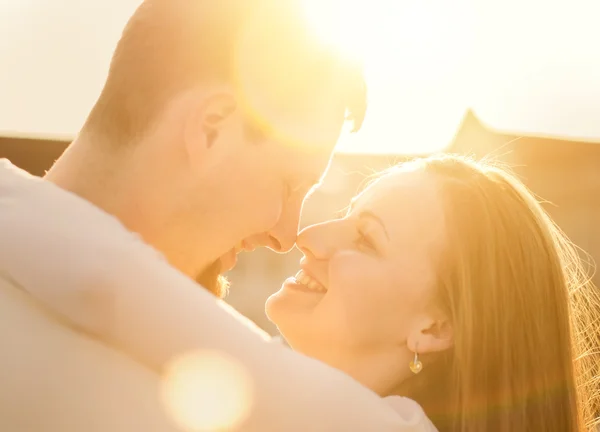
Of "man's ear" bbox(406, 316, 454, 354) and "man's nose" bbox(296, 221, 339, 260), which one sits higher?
"man's nose" bbox(296, 221, 339, 260)

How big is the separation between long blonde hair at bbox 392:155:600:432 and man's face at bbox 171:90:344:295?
692mm

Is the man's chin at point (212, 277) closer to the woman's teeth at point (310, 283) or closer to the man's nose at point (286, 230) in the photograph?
the man's nose at point (286, 230)

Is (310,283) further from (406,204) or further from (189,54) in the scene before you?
(189,54)

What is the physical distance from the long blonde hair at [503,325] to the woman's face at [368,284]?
0.28ft

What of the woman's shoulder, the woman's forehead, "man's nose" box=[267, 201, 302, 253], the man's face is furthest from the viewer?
the woman's forehead

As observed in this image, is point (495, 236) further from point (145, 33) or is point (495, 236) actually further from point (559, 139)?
point (559, 139)

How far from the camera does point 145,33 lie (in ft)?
5.61

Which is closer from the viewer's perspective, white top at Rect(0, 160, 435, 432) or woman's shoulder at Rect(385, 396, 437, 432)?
white top at Rect(0, 160, 435, 432)

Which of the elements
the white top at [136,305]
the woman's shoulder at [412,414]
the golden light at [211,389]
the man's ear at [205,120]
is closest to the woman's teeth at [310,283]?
the woman's shoulder at [412,414]

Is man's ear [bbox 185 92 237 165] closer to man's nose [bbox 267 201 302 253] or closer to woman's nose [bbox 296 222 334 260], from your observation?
man's nose [bbox 267 201 302 253]

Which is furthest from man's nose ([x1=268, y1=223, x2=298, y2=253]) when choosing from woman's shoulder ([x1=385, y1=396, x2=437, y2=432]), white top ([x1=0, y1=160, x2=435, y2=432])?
white top ([x1=0, y1=160, x2=435, y2=432])

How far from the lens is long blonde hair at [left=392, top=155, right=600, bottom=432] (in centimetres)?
221

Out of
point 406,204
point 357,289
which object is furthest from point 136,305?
point 406,204

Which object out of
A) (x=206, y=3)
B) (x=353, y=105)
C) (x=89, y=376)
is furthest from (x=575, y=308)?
(x=89, y=376)
